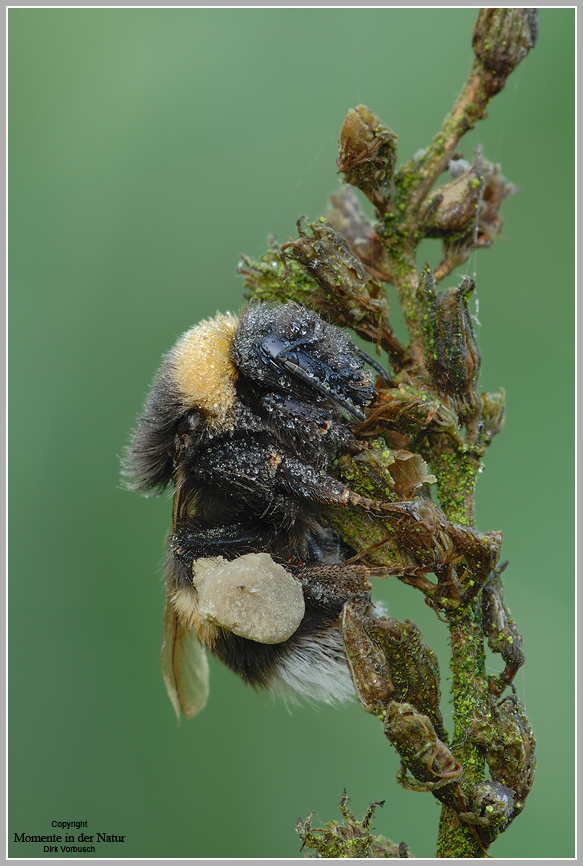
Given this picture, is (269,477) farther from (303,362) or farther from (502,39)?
(502,39)

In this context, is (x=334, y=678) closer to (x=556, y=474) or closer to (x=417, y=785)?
(x=417, y=785)

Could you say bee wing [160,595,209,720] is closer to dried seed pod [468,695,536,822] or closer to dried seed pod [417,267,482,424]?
dried seed pod [468,695,536,822]

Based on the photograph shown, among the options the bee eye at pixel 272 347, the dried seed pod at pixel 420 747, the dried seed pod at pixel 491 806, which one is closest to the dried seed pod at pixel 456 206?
the bee eye at pixel 272 347

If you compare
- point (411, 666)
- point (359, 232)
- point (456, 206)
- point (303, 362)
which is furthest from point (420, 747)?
point (359, 232)

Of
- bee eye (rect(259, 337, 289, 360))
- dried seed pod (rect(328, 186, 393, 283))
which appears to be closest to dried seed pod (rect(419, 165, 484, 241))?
dried seed pod (rect(328, 186, 393, 283))

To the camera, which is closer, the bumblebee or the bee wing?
the bumblebee

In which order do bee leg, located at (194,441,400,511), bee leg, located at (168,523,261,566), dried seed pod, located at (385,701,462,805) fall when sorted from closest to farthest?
1. dried seed pod, located at (385,701,462,805)
2. bee leg, located at (194,441,400,511)
3. bee leg, located at (168,523,261,566)
